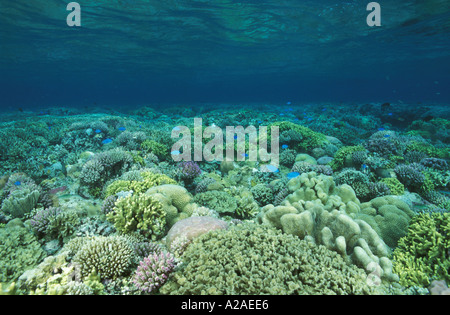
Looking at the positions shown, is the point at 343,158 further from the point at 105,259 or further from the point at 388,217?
the point at 105,259

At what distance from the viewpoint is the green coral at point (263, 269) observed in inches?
113

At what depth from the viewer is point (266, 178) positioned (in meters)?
9.03

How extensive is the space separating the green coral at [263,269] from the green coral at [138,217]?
4.91ft

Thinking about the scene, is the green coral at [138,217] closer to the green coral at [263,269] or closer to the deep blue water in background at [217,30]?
the green coral at [263,269]

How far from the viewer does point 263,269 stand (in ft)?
9.98

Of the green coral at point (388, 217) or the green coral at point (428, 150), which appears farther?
the green coral at point (428, 150)

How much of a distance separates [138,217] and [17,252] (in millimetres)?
2174

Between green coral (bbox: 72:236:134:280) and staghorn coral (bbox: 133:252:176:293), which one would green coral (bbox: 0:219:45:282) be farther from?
staghorn coral (bbox: 133:252:176:293)

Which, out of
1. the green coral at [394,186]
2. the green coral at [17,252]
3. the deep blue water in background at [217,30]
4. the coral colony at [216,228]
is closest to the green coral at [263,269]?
the coral colony at [216,228]

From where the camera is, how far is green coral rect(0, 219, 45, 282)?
375 centimetres

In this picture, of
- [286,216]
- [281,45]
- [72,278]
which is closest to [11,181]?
[72,278]

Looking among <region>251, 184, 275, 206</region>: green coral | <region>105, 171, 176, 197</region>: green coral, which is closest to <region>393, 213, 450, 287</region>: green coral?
<region>251, 184, 275, 206</region>: green coral

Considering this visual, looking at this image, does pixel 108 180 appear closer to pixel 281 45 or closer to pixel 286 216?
pixel 286 216

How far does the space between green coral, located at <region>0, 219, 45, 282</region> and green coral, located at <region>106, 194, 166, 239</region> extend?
55.1 inches
